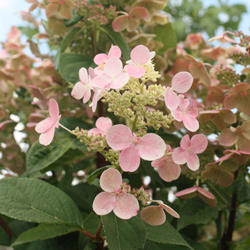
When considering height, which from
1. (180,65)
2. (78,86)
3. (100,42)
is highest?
(78,86)

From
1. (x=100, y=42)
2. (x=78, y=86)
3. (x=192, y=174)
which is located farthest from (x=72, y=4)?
(x=192, y=174)

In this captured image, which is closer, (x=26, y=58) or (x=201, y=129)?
(x=201, y=129)

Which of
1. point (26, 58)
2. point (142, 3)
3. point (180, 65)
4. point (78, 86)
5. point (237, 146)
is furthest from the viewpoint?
point (26, 58)

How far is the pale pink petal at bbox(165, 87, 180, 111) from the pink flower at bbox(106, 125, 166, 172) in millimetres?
46

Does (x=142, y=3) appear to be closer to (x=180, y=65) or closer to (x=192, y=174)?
(x=180, y=65)

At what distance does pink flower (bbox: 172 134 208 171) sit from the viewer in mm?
495

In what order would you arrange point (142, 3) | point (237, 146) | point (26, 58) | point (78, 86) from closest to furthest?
point (78, 86) < point (237, 146) < point (142, 3) < point (26, 58)

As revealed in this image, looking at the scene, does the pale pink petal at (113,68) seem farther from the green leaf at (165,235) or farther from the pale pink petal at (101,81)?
the green leaf at (165,235)

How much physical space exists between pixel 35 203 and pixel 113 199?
180mm

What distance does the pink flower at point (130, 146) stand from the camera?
43 cm

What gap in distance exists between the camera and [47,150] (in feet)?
2.41

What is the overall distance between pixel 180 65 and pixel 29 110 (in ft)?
1.32

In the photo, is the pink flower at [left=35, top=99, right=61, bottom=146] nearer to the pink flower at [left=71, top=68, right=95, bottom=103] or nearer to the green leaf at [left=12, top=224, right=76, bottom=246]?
the pink flower at [left=71, top=68, right=95, bottom=103]

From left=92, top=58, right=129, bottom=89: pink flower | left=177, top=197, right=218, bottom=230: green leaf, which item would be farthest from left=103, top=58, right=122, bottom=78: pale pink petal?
left=177, top=197, right=218, bottom=230: green leaf
